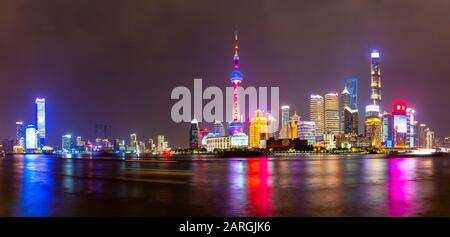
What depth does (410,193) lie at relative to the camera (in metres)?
20.2

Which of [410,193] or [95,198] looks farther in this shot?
[410,193]

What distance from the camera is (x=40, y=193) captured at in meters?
20.5
